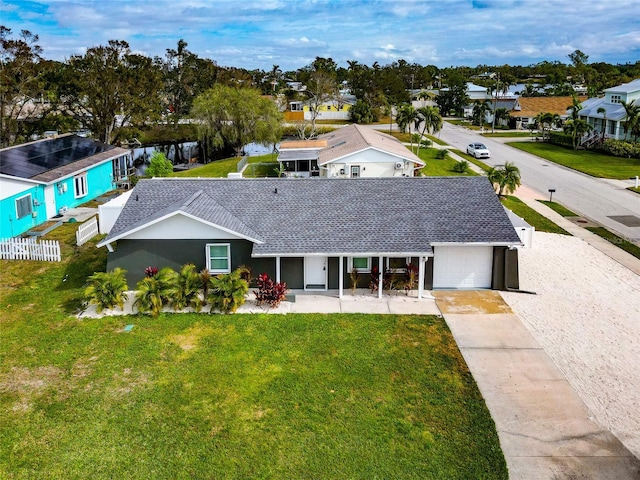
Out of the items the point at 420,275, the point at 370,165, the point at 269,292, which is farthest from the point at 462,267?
the point at 370,165

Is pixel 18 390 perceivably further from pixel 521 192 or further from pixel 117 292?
pixel 521 192

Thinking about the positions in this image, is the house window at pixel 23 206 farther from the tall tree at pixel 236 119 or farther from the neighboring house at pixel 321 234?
the tall tree at pixel 236 119

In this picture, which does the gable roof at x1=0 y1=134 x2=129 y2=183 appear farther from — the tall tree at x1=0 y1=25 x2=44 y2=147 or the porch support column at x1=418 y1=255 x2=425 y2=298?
the porch support column at x1=418 y1=255 x2=425 y2=298

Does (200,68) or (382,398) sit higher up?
(200,68)

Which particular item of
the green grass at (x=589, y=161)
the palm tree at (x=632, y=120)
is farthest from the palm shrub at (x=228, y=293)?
the palm tree at (x=632, y=120)

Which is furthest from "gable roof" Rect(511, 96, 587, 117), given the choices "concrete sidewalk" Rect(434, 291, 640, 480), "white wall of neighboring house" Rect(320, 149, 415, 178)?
"concrete sidewalk" Rect(434, 291, 640, 480)

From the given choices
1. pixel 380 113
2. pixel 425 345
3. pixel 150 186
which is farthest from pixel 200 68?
pixel 425 345

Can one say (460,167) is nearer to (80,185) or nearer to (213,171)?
(213,171)
